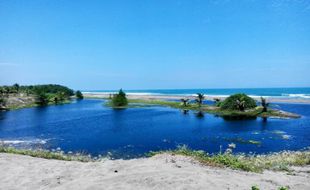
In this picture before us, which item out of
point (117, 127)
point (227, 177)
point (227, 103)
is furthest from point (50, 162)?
point (227, 103)

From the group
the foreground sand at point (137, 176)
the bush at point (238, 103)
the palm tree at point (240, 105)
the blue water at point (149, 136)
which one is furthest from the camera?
the bush at point (238, 103)

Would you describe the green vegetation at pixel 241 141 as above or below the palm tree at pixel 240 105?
below

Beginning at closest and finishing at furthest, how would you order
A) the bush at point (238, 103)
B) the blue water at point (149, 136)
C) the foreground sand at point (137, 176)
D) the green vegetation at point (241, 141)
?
the foreground sand at point (137, 176) → the blue water at point (149, 136) → the green vegetation at point (241, 141) → the bush at point (238, 103)

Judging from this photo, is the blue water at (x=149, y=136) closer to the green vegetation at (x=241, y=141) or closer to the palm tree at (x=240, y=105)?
the green vegetation at (x=241, y=141)

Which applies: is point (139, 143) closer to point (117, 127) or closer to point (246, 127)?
point (117, 127)

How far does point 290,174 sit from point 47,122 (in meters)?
63.8

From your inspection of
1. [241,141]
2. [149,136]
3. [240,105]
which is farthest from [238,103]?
[149,136]

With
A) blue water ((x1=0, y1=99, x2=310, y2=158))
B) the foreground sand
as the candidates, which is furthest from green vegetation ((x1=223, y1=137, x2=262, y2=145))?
the foreground sand

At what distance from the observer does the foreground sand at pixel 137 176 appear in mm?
14430

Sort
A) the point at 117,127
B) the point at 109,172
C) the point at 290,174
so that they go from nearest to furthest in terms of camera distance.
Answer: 1. the point at 109,172
2. the point at 290,174
3. the point at 117,127

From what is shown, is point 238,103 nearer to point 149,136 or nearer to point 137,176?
point 149,136

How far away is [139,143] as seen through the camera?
1891 inches

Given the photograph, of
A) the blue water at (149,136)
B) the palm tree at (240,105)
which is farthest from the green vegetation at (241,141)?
the palm tree at (240,105)

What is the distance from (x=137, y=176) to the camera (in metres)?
15.4
